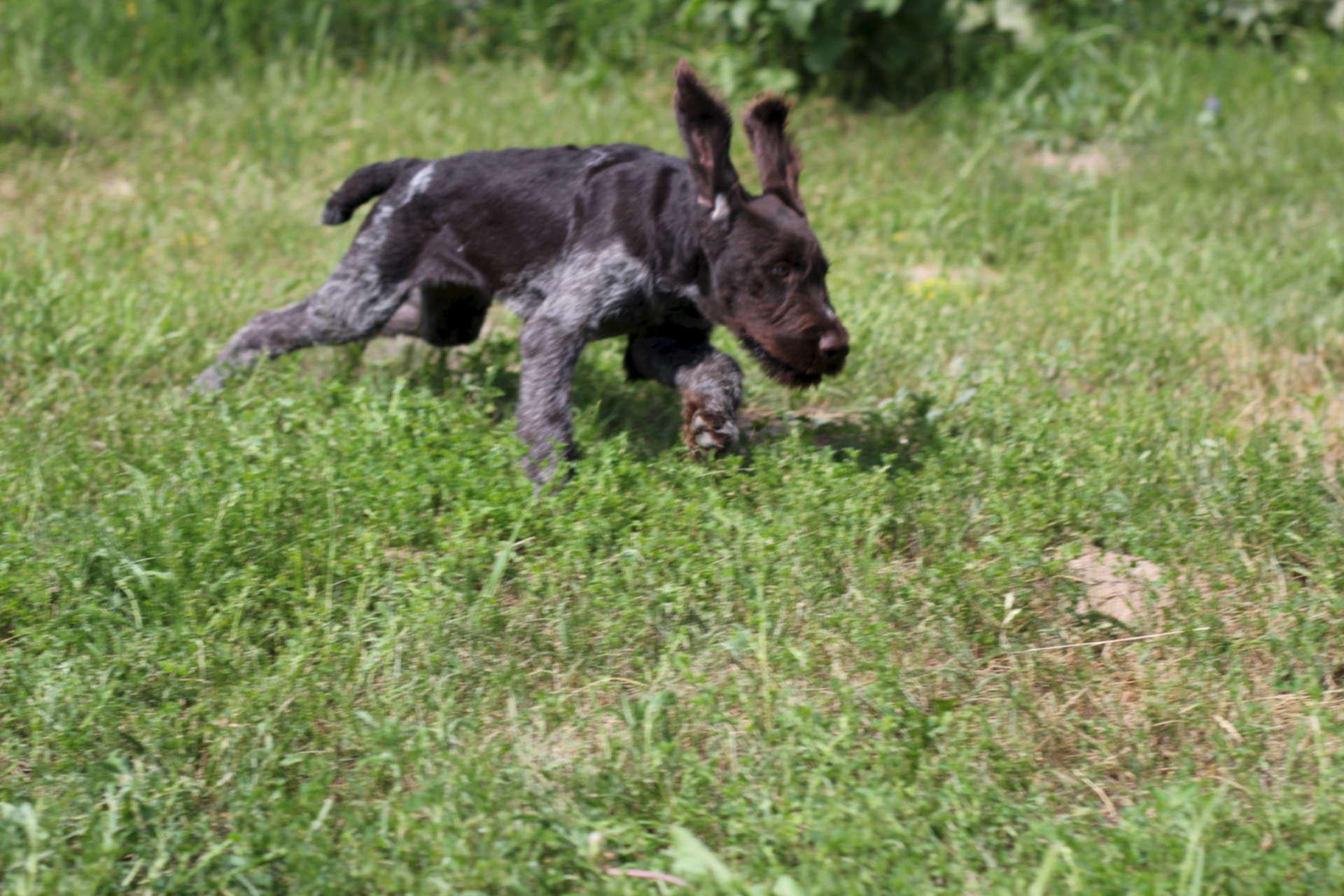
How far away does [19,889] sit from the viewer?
2.85 m

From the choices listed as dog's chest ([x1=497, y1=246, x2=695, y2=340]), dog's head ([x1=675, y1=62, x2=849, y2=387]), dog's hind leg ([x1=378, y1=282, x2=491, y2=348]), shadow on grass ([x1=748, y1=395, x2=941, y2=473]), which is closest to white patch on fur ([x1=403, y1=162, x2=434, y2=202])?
dog's hind leg ([x1=378, y1=282, x2=491, y2=348])

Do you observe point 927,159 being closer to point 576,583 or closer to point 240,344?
point 240,344

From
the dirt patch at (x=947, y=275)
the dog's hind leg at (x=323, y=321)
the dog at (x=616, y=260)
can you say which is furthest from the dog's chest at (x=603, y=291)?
the dirt patch at (x=947, y=275)

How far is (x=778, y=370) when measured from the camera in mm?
4551

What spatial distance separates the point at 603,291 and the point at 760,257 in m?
0.55

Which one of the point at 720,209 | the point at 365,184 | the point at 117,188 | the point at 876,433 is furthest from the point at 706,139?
the point at 117,188

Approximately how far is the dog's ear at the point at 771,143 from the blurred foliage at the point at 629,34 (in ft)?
12.3

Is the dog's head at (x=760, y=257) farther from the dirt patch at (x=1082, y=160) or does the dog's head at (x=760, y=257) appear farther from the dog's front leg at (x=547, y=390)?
the dirt patch at (x=1082, y=160)

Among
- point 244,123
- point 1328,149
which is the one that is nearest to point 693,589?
point 244,123

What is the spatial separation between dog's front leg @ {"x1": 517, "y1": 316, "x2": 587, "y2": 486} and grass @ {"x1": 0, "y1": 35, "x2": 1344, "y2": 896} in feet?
0.47

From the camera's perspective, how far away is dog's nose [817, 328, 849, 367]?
4.36 meters

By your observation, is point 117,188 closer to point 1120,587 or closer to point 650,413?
point 650,413

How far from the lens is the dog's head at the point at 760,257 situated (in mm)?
4371

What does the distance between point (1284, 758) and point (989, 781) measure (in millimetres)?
817
